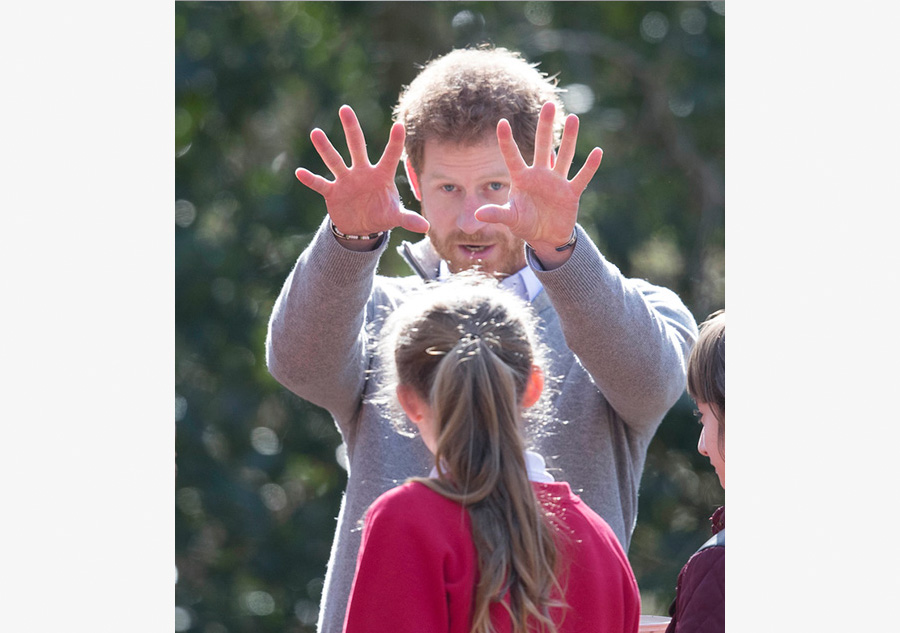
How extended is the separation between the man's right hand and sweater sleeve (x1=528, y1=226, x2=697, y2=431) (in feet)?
0.67

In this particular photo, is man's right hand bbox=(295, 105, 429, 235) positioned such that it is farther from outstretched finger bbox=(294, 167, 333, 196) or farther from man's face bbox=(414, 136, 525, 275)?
man's face bbox=(414, 136, 525, 275)

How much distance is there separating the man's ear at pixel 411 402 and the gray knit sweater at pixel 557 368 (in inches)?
9.5

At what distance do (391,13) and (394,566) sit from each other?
4.14 metres

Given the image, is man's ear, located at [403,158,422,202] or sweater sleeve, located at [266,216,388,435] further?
man's ear, located at [403,158,422,202]

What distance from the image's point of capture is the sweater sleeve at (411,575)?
4.02 ft

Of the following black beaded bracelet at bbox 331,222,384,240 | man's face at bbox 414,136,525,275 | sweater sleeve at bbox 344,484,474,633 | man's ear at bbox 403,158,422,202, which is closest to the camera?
sweater sleeve at bbox 344,484,474,633

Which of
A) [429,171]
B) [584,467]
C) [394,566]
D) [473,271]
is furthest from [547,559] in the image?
A: [429,171]

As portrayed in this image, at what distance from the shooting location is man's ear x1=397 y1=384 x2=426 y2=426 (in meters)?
1.39

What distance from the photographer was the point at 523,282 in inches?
72.0

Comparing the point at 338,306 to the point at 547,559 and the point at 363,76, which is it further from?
the point at 363,76

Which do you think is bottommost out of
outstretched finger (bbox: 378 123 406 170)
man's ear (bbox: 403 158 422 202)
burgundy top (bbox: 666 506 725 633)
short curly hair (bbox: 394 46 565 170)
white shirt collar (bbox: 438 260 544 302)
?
burgundy top (bbox: 666 506 725 633)

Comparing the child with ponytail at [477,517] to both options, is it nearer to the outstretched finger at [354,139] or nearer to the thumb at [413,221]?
the thumb at [413,221]

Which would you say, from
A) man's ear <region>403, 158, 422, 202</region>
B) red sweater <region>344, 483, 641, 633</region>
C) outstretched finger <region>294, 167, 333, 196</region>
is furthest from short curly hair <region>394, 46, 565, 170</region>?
red sweater <region>344, 483, 641, 633</region>

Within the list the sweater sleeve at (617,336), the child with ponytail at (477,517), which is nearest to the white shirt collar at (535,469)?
the child with ponytail at (477,517)
